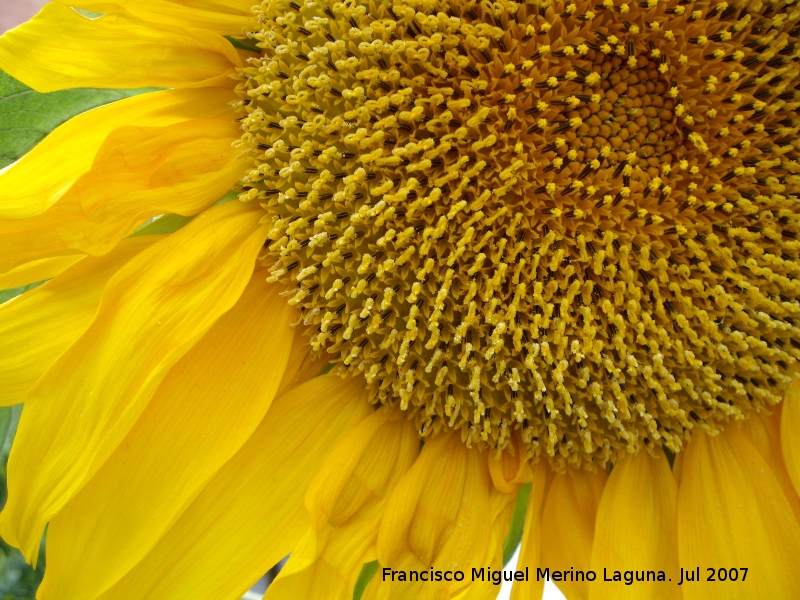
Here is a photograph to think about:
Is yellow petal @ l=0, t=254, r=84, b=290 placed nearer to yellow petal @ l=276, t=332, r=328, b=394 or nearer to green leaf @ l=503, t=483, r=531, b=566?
yellow petal @ l=276, t=332, r=328, b=394

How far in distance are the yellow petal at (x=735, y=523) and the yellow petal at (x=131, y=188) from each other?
866 millimetres

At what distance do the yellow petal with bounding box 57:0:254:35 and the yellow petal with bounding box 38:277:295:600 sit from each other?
365 millimetres

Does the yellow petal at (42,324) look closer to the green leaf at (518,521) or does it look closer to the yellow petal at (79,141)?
the yellow petal at (79,141)

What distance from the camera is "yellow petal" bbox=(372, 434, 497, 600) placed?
3.44ft

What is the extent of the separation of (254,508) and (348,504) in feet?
0.45

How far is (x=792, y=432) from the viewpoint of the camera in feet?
3.67

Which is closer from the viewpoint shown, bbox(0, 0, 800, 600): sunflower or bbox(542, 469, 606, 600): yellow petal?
bbox(0, 0, 800, 600): sunflower

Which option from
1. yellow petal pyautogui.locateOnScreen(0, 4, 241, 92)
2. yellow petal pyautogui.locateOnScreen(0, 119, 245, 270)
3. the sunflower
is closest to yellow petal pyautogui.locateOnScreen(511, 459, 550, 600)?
the sunflower

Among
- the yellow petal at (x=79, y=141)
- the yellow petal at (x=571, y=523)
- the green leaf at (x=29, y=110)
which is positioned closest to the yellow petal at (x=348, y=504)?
the yellow petal at (x=571, y=523)

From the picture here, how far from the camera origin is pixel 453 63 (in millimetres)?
915

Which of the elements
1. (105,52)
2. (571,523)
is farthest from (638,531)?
(105,52)

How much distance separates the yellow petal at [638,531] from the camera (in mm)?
1085

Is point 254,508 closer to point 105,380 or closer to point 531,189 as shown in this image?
point 105,380

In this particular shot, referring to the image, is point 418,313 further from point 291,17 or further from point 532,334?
point 291,17
